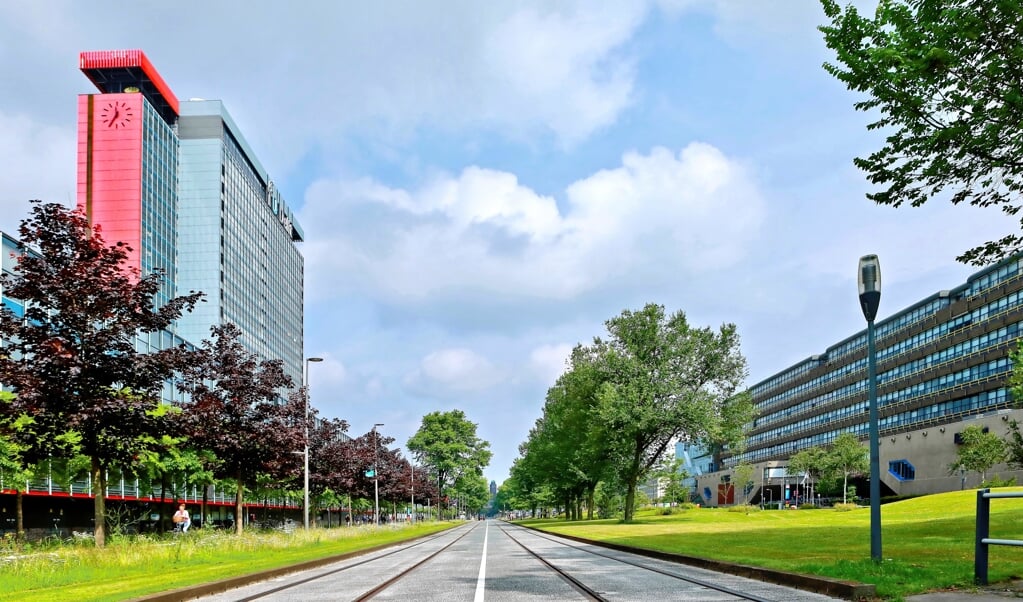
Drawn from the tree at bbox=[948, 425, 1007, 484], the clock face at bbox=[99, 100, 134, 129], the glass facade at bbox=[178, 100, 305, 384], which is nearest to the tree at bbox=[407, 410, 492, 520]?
the glass facade at bbox=[178, 100, 305, 384]

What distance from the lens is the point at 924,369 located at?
92938 millimetres

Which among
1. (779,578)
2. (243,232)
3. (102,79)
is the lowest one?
(779,578)

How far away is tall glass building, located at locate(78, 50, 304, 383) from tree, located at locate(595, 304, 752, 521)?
6797 cm

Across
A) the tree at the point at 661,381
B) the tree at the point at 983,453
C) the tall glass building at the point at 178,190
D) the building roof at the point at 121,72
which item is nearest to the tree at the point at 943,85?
the tree at the point at 661,381

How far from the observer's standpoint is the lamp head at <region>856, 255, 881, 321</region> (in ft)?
43.0

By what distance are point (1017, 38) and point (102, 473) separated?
22188 mm

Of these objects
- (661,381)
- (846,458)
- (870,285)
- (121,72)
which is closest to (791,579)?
(870,285)

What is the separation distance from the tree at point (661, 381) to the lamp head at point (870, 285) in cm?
3757

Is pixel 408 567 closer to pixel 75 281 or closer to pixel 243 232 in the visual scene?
pixel 75 281

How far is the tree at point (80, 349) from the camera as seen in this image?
18766mm

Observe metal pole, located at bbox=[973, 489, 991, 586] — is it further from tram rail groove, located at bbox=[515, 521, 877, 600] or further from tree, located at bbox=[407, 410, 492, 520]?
tree, located at bbox=[407, 410, 492, 520]

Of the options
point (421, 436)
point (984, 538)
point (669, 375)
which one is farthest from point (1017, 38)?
point (421, 436)

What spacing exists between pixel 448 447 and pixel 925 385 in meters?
62.8

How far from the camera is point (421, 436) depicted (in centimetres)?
11538
